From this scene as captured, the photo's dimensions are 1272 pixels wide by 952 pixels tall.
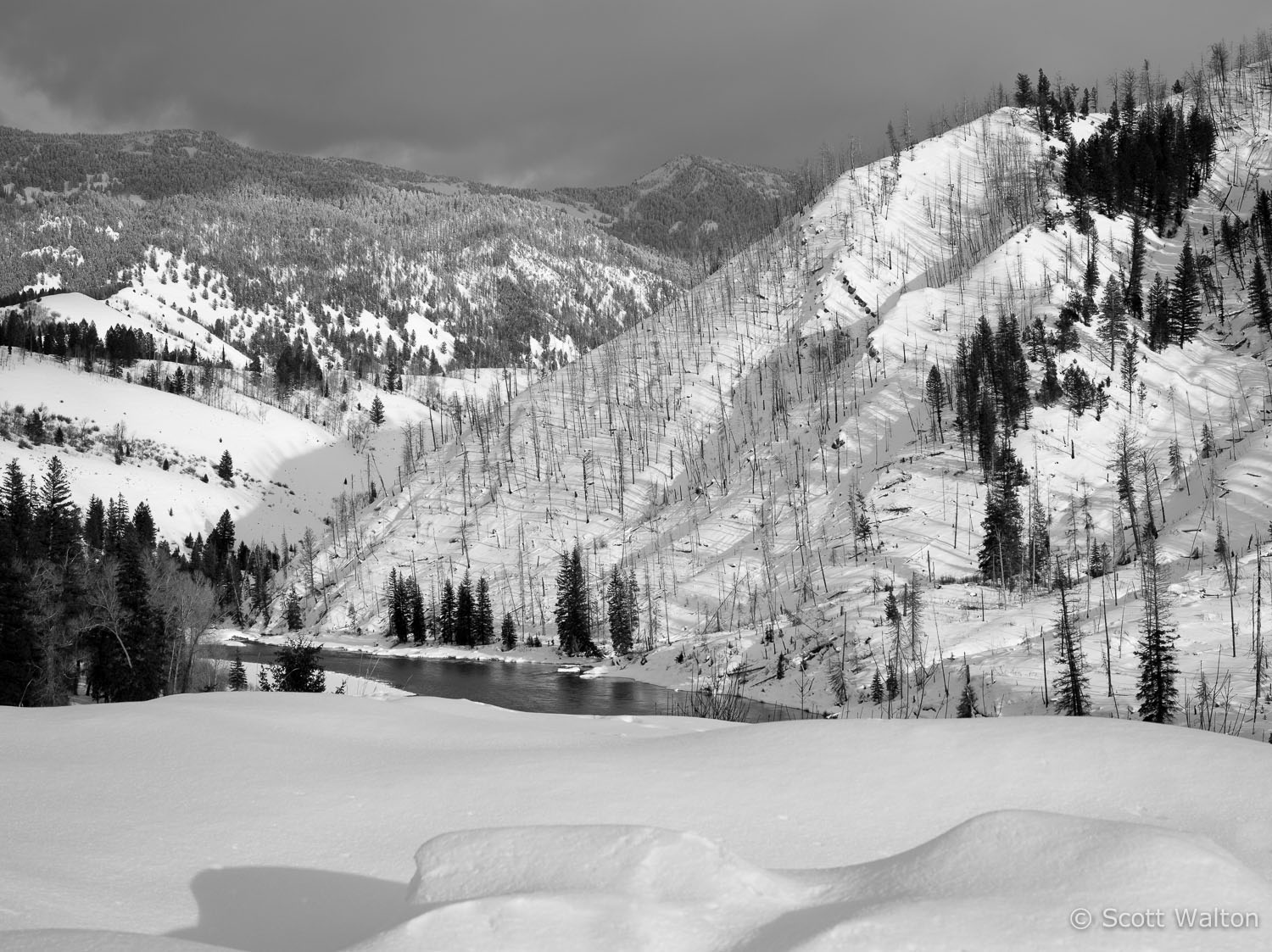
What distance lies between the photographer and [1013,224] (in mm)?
137750

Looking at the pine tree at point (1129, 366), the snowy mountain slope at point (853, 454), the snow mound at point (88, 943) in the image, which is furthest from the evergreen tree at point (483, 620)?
the snow mound at point (88, 943)

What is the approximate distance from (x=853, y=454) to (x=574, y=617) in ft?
133

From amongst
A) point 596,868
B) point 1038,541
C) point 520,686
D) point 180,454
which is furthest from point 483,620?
point 180,454

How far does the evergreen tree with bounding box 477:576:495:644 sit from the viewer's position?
90.6 m

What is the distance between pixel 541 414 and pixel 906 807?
130 metres

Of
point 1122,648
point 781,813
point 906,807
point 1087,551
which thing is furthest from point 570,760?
point 1087,551

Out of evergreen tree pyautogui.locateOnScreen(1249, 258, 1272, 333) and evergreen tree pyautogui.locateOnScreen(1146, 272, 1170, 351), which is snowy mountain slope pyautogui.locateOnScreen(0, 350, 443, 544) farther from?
evergreen tree pyautogui.locateOnScreen(1249, 258, 1272, 333)

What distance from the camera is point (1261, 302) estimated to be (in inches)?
3905

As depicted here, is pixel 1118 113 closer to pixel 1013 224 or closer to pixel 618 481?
pixel 1013 224

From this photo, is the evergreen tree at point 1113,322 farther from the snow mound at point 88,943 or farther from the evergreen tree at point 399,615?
the snow mound at point 88,943

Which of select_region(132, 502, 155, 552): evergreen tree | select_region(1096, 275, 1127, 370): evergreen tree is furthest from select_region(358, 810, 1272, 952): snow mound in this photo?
select_region(132, 502, 155, 552): evergreen tree

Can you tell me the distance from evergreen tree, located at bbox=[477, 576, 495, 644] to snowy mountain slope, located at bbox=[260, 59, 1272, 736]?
5.21 metres

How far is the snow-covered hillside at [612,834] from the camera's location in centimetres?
491

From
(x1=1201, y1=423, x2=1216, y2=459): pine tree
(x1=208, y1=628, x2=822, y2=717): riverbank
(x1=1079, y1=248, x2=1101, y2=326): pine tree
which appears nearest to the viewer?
(x1=208, y1=628, x2=822, y2=717): riverbank
